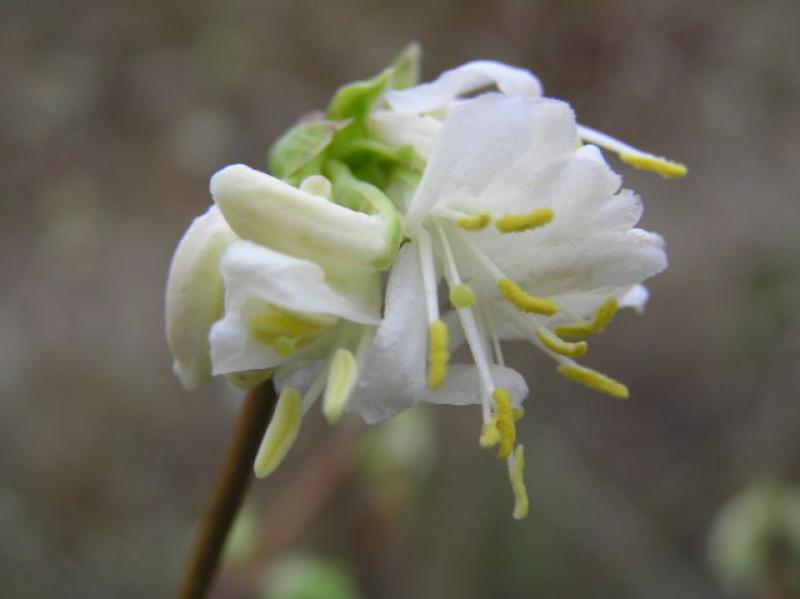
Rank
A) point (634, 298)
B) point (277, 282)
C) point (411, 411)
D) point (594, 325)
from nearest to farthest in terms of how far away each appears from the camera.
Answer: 1. point (277, 282)
2. point (594, 325)
3. point (634, 298)
4. point (411, 411)

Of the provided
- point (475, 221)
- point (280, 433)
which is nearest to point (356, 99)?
point (475, 221)

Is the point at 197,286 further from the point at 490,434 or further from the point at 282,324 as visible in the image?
the point at 490,434

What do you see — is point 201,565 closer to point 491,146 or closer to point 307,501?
point 491,146

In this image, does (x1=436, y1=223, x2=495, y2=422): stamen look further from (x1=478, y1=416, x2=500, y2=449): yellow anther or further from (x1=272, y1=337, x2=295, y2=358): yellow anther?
(x1=272, y1=337, x2=295, y2=358): yellow anther

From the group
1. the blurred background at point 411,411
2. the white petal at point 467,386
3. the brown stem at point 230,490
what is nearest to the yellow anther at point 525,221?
the white petal at point 467,386

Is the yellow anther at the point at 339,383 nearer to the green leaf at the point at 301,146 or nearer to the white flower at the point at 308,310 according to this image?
the white flower at the point at 308,310

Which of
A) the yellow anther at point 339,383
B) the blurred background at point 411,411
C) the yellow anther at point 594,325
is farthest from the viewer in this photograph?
the blurred background at point 411,411
